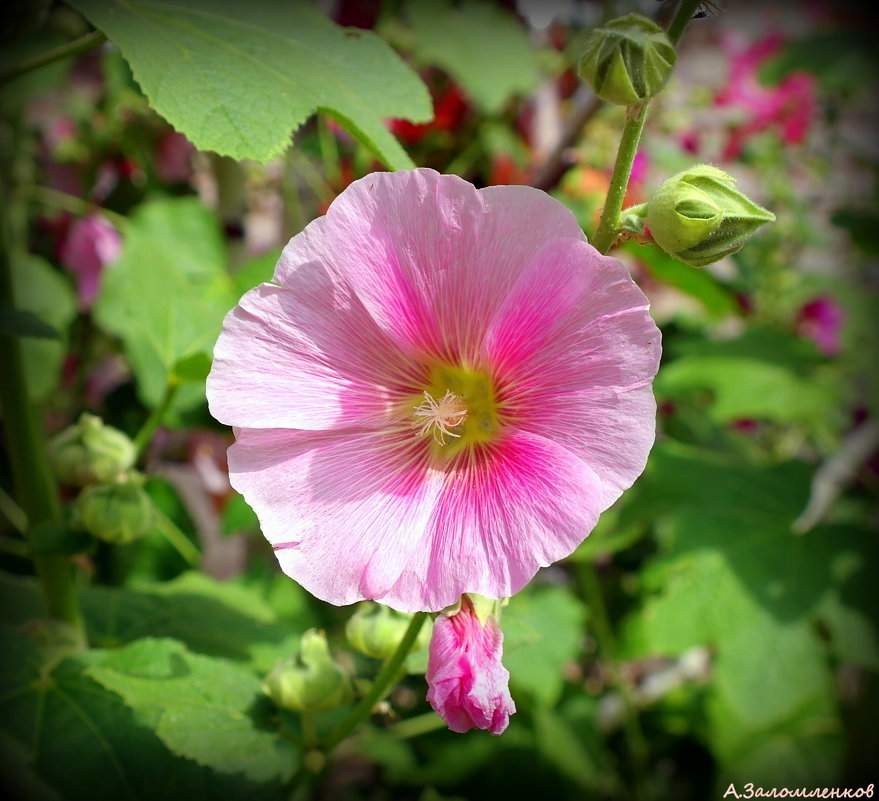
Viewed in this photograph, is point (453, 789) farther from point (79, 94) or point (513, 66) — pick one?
point (79, 94)

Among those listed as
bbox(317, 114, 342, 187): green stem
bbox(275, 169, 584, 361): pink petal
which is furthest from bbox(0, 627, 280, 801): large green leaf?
bbox(317, 114, 342, 187): green stem

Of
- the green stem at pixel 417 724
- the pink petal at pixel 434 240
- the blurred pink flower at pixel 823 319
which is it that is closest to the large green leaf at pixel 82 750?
the pink petal at pixel 434 240

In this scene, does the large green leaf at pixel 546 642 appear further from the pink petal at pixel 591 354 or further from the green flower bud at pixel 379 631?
the pink petal at pixel 591 354

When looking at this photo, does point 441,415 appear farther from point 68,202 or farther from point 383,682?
point 68,202

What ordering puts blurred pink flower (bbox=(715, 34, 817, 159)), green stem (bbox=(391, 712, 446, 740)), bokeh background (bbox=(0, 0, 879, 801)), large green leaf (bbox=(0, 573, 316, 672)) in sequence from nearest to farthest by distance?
bokeh background (bbox=(0, 0, 879, 801)) < large green leaf (bbox=(0, 573, 316, 672)) < green stem (bbox=(391, 712, 446, 740)) < blurred pink flower (bbox=(715, 34, 817, 159))

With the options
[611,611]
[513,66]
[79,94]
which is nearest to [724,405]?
[611,611]

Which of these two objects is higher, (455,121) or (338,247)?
(338,247)

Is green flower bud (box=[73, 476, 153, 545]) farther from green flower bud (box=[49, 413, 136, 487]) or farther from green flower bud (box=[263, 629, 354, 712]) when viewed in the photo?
green flower bud (box=[263, 629, 354, 712])
